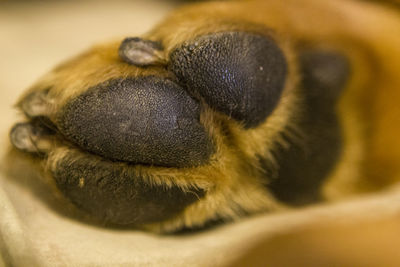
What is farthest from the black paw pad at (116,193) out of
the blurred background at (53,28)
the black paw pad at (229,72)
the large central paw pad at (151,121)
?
the blurred background at (53,28)

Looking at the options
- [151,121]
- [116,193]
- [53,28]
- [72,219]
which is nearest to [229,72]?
[151,121]

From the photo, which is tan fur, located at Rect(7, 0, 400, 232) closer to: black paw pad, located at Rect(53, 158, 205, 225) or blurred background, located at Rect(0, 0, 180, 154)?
black paw pad, located at Rect(53, 158, 205, 225)

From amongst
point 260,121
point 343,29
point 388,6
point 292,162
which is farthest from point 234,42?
point 388,6

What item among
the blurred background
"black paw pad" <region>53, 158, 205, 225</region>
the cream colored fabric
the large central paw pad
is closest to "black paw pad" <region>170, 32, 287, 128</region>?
the large central paw pad

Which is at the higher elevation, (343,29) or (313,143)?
(343,29)

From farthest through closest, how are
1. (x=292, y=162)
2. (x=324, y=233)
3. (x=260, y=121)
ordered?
(x=324, y=233)
(x=292, y=162)
(x=260, y=121)

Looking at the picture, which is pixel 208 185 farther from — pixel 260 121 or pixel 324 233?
pixel 324 233

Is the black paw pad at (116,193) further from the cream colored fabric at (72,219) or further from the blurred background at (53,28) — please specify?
the blurred background at (53,28)
